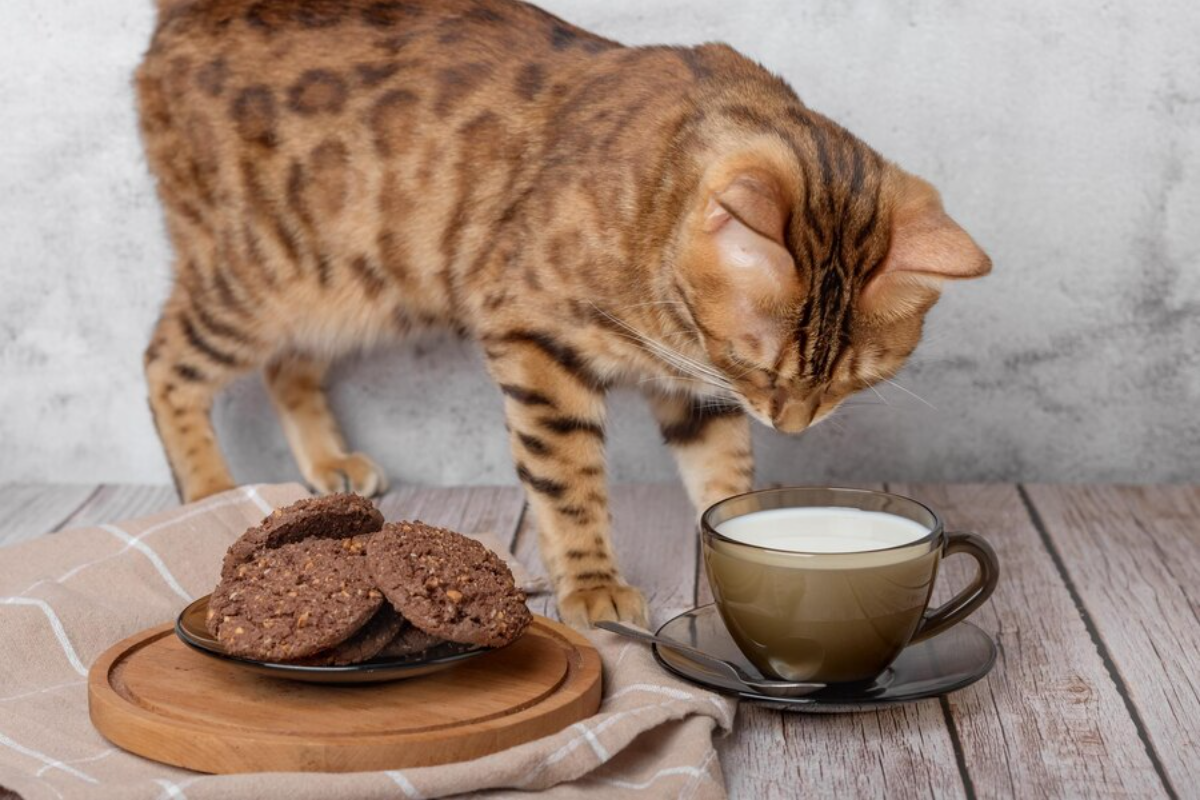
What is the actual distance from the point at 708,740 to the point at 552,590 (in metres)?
0.61

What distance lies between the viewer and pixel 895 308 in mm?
Answer: 1710

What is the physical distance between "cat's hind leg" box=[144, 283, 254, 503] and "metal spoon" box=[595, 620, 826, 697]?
109cm

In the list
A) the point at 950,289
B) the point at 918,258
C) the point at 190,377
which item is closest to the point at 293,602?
the point at 918,258

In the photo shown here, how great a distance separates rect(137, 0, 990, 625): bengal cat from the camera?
1.69 meters

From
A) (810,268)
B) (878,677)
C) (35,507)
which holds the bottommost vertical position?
(35,507)

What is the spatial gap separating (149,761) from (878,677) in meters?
0.78

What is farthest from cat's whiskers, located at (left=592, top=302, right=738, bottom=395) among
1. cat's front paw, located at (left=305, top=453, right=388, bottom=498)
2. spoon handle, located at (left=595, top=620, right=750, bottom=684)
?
cat's front paw, located at (left=305, top=453, right=388, bottom=498)

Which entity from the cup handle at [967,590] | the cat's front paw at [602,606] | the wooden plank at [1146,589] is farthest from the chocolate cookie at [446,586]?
the wooden plank at [1146,589]

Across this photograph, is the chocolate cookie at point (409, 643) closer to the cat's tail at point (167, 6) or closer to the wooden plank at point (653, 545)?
the wooden plank at point (653, 545)

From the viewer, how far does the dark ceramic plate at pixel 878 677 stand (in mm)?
1513

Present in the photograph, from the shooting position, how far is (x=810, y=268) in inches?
64.5

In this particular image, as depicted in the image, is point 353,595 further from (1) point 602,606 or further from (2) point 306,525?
(1) point 602,606

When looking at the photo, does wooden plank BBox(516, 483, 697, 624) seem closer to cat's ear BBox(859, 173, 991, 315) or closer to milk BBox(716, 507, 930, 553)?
milk BBox(716, 507, 930, 553)

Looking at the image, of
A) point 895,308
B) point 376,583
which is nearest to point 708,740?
point 376,583
